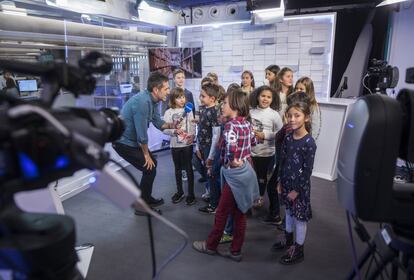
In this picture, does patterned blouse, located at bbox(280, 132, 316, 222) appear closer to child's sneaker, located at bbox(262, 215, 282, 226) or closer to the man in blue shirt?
child's sneaker, located at bbox(262, 215, 282, 226)

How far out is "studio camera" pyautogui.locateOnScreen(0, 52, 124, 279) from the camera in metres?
0.45

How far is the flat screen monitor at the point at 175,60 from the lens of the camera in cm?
447

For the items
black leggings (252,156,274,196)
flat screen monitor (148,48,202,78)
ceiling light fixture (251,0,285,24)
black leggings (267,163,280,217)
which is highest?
ceiling light fixture (251,0,285,24)

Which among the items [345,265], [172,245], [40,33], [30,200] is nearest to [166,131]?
[172,245]

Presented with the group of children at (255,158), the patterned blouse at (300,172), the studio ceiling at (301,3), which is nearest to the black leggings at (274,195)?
the group of children at (255,158)

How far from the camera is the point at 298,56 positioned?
4.61 m

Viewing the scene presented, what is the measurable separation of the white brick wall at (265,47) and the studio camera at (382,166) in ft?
13.1

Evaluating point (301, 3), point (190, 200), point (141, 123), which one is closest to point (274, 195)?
point (190, 200)

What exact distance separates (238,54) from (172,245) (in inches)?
139

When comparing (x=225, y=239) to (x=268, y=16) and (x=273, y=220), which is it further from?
(x=268, y=16)

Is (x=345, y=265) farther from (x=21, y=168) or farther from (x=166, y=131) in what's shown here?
(x=21, y=168)

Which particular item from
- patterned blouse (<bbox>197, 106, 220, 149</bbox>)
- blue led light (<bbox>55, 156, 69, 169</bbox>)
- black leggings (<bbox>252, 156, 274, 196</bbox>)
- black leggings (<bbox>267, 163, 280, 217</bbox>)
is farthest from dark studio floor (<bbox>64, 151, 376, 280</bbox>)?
blue led light (<bbox>55, 156, 69, 169</bbox>)

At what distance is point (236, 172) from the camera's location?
1.97 m

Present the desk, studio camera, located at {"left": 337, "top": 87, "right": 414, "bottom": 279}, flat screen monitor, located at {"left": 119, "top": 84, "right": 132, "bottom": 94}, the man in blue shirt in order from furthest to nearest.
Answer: flat screen monitor, located at {"left": 119, "top": 84, "right": 132, "bottom": 94}
the desk
the man in blue shirt
studio camera, located at {"left": 337, "top": 87, "right": 414, "bottom": 279}
